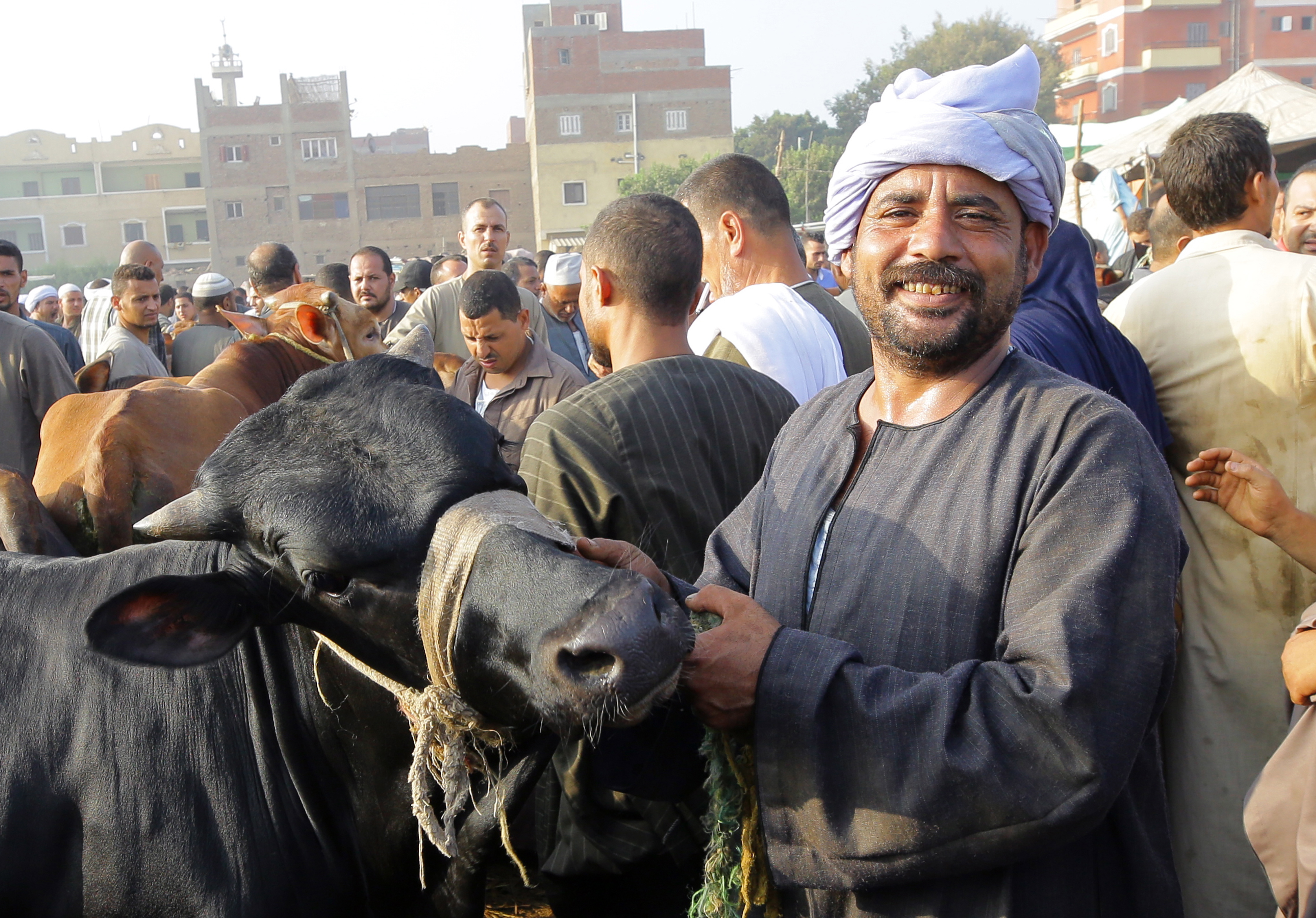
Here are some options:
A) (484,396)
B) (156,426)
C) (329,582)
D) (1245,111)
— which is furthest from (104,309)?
(1245,111)

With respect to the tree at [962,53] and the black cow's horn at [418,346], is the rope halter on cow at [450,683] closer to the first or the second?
the black cow's horn at [418,346]

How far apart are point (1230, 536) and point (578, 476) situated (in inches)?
75.5

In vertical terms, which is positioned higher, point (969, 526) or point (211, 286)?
point (211, 286)

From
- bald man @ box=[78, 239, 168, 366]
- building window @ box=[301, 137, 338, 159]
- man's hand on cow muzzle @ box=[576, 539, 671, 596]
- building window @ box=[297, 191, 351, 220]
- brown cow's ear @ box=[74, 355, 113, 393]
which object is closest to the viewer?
man's hand on cow muzzle @ box=[576, 539, 671, 596]

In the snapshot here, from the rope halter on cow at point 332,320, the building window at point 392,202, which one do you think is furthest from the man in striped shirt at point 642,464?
the building window at point 392,202

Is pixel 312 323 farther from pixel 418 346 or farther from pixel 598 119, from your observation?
pixel 598 119

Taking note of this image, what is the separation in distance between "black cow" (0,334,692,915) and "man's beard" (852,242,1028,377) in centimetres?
74

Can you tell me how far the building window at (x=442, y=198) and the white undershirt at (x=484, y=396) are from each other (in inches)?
2261

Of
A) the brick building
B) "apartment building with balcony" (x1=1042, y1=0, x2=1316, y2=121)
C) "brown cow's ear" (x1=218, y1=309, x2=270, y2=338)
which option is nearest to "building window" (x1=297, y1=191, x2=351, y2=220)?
the brick building

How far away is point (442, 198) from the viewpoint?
60.6 m

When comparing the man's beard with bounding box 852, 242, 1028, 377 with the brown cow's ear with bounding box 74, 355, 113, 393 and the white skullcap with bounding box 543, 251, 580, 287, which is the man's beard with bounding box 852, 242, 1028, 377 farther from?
the white skullcap with bounding box 543, 251, 580, 287

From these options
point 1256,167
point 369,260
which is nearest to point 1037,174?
point 1256,167

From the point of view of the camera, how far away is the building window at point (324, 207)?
6103 centimetres

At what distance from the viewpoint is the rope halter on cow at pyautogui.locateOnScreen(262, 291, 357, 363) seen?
450 centimetres
